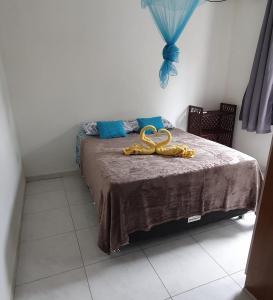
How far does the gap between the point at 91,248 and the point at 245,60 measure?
10.4 feet

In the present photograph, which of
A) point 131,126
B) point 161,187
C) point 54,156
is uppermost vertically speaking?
point 131,126

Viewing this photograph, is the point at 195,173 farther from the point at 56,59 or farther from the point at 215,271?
the point at 56,59

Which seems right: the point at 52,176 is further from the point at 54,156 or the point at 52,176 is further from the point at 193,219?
the point at 193,219

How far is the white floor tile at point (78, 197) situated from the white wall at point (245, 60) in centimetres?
240

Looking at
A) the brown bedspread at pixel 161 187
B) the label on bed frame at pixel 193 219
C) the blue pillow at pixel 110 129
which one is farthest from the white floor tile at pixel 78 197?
the label on bed frame at pixel 193 219

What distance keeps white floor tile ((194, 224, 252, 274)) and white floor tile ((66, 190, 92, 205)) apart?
4.00 feet

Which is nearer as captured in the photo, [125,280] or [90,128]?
[125,280]

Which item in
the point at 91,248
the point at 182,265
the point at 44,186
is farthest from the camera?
the point at 44,186

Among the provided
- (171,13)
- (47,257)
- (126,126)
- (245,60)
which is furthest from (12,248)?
(245,60)

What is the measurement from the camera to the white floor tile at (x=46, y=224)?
2.02m

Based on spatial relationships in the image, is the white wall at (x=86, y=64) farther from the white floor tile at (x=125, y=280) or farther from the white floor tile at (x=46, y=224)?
the white floor tile at (x=125, y=280)

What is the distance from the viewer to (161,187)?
5.70 ft

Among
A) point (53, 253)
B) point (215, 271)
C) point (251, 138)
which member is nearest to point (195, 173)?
point (215, 271)

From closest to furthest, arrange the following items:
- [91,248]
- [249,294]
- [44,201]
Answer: [249,294], [91,248], [44,201]
